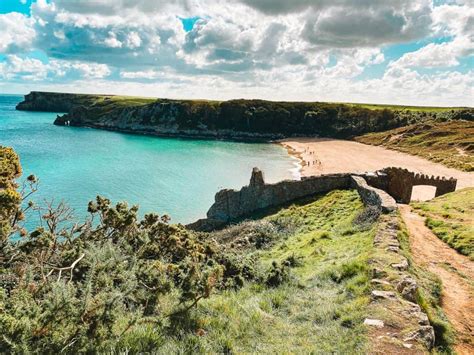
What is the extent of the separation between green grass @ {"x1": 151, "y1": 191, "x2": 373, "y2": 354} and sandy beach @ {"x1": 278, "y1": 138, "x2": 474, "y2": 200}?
26.2m

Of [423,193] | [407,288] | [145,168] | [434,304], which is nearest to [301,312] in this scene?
[407,288]

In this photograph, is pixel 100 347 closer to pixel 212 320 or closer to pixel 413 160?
pixel 212 320

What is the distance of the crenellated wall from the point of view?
23.7 metres

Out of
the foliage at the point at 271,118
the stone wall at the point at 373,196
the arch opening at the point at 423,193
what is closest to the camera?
the stone wall at the point at 373,196

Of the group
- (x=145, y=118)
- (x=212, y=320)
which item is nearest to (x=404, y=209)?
(x=212, y=320)

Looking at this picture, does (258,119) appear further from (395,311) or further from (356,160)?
(395,311)

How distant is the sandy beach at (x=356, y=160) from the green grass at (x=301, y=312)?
26172 mm

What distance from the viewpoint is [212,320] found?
7.68 m

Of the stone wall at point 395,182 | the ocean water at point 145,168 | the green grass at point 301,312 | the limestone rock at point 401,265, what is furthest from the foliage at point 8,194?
the stone wall at point 395,182

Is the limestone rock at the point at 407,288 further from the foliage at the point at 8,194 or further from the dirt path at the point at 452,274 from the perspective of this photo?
the foliage at the point at 8,194

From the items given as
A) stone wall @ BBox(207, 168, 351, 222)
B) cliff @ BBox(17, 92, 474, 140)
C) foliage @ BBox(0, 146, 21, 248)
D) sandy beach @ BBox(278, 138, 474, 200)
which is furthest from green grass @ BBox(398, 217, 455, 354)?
cliff @ BBox(17, 92, 474, 140)

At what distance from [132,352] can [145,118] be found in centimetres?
13991

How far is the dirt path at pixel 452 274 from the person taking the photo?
8.55 meters

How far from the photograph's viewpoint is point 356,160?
239 feet
